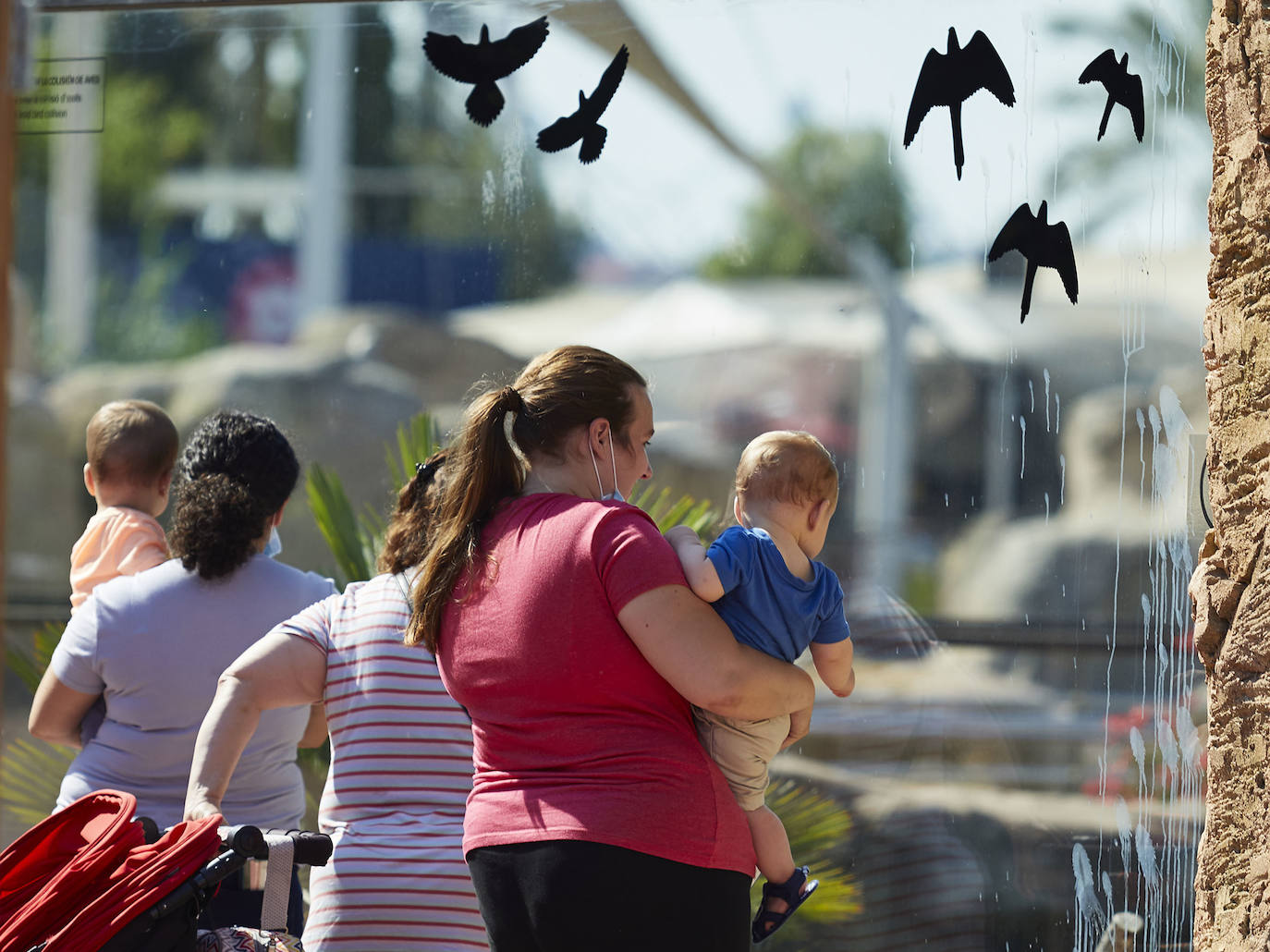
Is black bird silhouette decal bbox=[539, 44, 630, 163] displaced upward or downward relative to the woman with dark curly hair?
upward

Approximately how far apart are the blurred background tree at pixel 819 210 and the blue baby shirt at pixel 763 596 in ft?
43.2

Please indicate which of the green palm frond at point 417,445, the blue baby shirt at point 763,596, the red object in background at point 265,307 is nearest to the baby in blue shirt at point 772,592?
the blue baby shirt at point 763,596

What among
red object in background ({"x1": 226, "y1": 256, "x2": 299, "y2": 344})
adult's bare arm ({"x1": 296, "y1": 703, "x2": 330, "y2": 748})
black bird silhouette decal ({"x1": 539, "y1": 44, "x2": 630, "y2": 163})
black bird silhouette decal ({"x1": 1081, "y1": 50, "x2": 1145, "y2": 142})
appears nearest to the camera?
adult's bare arm ({"x1": 296, "y1": 703, "x2": 330, "y2": 748})

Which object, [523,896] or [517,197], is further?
[517,197]

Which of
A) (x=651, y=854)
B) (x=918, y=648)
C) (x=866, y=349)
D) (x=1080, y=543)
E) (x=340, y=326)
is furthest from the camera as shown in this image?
(x=866, y=349)

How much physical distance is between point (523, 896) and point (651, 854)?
174 millimetres

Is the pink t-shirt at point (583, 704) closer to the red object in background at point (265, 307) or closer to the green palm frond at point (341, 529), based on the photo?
the green palm frond at point (341, 529)

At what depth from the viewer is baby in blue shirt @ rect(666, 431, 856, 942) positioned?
5.99 ft

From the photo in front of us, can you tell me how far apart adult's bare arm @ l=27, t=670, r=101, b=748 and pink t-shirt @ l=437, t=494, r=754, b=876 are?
3.11 feet

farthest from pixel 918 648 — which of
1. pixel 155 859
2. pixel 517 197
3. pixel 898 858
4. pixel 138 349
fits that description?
pixel 138 349

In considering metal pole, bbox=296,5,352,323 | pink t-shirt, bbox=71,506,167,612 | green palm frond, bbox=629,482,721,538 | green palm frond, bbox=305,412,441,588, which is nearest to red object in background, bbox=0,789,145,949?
pink t-shirt, bbox=71,506,167,612

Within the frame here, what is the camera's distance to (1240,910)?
5.49 feet

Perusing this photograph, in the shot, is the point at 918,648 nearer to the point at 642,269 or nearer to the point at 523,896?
the point at 523,896

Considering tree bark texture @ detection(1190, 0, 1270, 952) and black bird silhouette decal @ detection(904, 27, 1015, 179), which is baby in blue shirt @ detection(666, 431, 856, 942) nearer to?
tree bark texture @ detection(1190, 0, 1270, 952)
